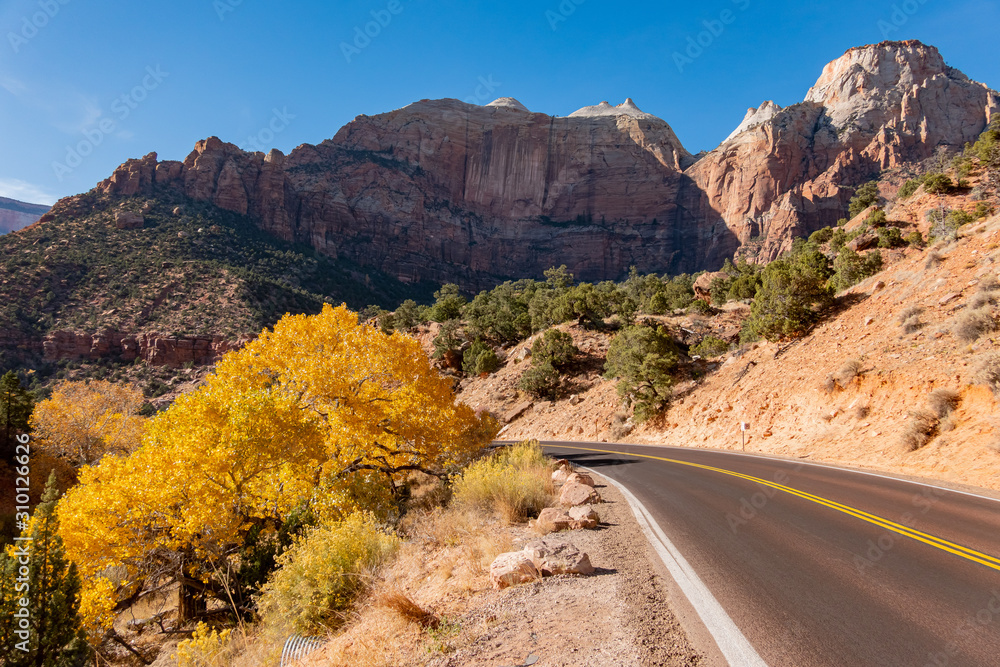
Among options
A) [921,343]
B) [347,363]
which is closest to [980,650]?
[347,363]

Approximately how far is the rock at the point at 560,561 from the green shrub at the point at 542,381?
30257mm

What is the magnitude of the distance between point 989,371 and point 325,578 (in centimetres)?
1661

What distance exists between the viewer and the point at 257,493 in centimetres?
1191

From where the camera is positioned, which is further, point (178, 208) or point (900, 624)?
point (178, 208)

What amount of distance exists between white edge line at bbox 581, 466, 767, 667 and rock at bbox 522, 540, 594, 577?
1.00 m

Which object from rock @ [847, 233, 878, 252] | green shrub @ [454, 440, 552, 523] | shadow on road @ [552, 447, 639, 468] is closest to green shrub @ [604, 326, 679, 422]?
shadow on road @ [552, 447, 639, 468]

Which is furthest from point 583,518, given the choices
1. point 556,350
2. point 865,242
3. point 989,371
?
point 865,242

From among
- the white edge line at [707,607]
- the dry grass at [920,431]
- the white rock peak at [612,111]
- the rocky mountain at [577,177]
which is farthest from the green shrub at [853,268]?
the white rock peak at [612,111]

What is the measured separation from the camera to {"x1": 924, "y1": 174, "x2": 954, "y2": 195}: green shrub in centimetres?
3094

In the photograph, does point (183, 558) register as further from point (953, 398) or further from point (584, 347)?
point (584, 347)

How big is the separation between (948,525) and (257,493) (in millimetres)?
13870

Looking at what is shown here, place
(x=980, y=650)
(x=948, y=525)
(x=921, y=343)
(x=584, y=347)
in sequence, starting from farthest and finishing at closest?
1. (x=584, y=347)
2. (x=921, y=343)
3. (x=948, y=525)
4. (x=980, y=650)

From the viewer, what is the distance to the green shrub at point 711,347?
28.5 m

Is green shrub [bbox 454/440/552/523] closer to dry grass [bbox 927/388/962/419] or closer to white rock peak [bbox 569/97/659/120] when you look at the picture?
dry grass [bbox 927/388/962/419]
